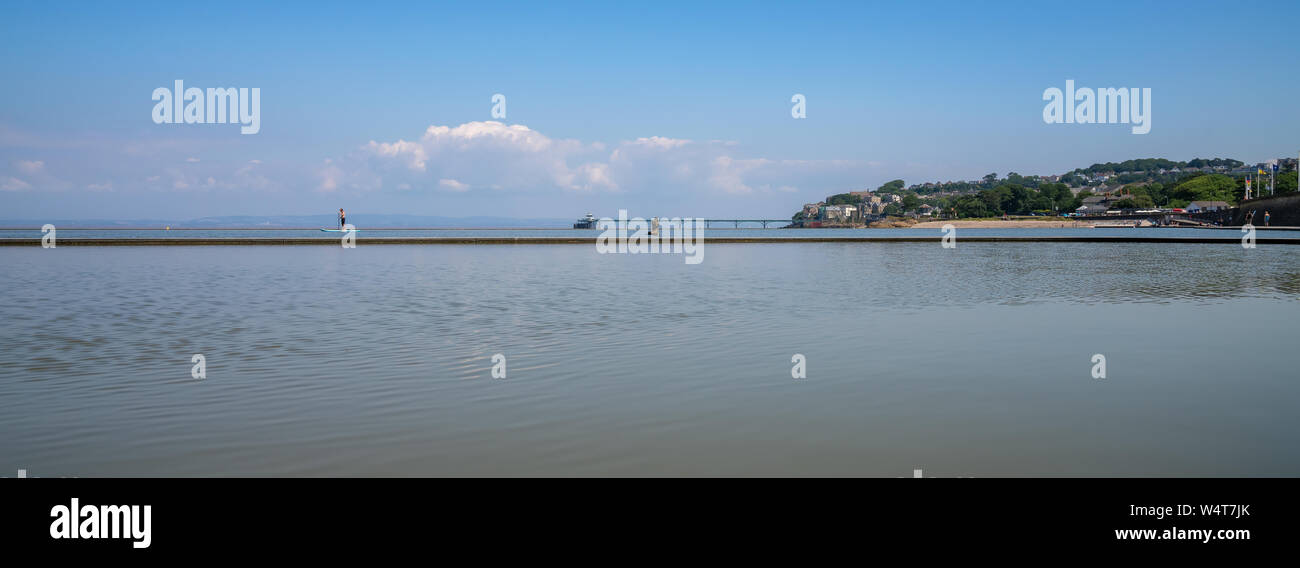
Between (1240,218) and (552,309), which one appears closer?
(552,309)

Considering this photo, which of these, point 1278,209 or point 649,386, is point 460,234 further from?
point 649,386

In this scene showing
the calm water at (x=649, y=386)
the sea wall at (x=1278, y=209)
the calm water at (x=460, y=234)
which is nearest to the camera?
the calm water at (x=649, y=386)

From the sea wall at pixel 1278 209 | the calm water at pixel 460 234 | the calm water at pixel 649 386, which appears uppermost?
the sea wall at pixel 1278 209

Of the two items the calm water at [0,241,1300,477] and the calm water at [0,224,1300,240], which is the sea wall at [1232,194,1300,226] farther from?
the calm water at [0,241,1300,477]

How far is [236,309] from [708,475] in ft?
37.8

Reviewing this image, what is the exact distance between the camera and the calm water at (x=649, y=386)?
492cm

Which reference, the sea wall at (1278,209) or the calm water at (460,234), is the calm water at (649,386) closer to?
the calm water at (460,234)

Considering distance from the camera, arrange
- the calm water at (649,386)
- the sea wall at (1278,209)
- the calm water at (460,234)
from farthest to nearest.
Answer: the sea wall at (1278,209) < the calm water at (460,234) < the calm water at (649,386)

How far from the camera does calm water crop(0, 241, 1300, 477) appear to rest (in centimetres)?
492

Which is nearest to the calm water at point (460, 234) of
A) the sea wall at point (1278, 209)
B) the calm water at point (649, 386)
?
the sea wall at point (1278, 209)
